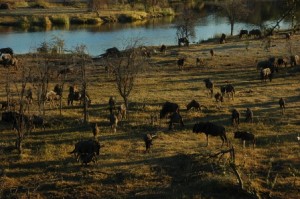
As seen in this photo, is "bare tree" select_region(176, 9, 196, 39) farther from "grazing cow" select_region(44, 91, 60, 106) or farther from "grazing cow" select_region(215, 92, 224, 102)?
"grazing cow" select_region(44, 91, 60, 106)

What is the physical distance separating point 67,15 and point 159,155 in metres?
61.5

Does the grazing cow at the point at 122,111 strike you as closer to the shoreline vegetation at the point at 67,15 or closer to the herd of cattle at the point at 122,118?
the herd of cattle at the point at 122,118

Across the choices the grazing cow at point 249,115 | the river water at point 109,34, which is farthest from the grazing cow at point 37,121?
the river water at point 109,34

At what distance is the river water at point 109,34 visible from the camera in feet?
178

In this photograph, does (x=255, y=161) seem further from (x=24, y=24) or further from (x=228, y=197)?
(x=24, y=24)

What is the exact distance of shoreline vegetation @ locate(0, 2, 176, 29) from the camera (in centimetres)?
7156

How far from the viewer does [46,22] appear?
71.5m

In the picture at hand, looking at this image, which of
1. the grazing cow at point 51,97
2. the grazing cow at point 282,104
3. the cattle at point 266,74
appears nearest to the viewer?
the grazing cow at point 282,104

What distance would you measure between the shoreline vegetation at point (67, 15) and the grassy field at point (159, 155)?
144 feet

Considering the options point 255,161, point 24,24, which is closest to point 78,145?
point 255,161

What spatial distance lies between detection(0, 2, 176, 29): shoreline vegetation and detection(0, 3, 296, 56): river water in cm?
315

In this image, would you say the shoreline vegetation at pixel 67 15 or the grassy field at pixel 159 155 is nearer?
the grassy field at pixel 159 155

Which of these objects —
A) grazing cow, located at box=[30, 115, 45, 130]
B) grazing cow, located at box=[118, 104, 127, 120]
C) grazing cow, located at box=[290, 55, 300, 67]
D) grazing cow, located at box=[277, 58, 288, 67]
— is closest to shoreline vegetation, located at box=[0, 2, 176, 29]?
grazing cow, located at box=[277, 58, 288, 67]

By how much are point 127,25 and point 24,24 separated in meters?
15.2
